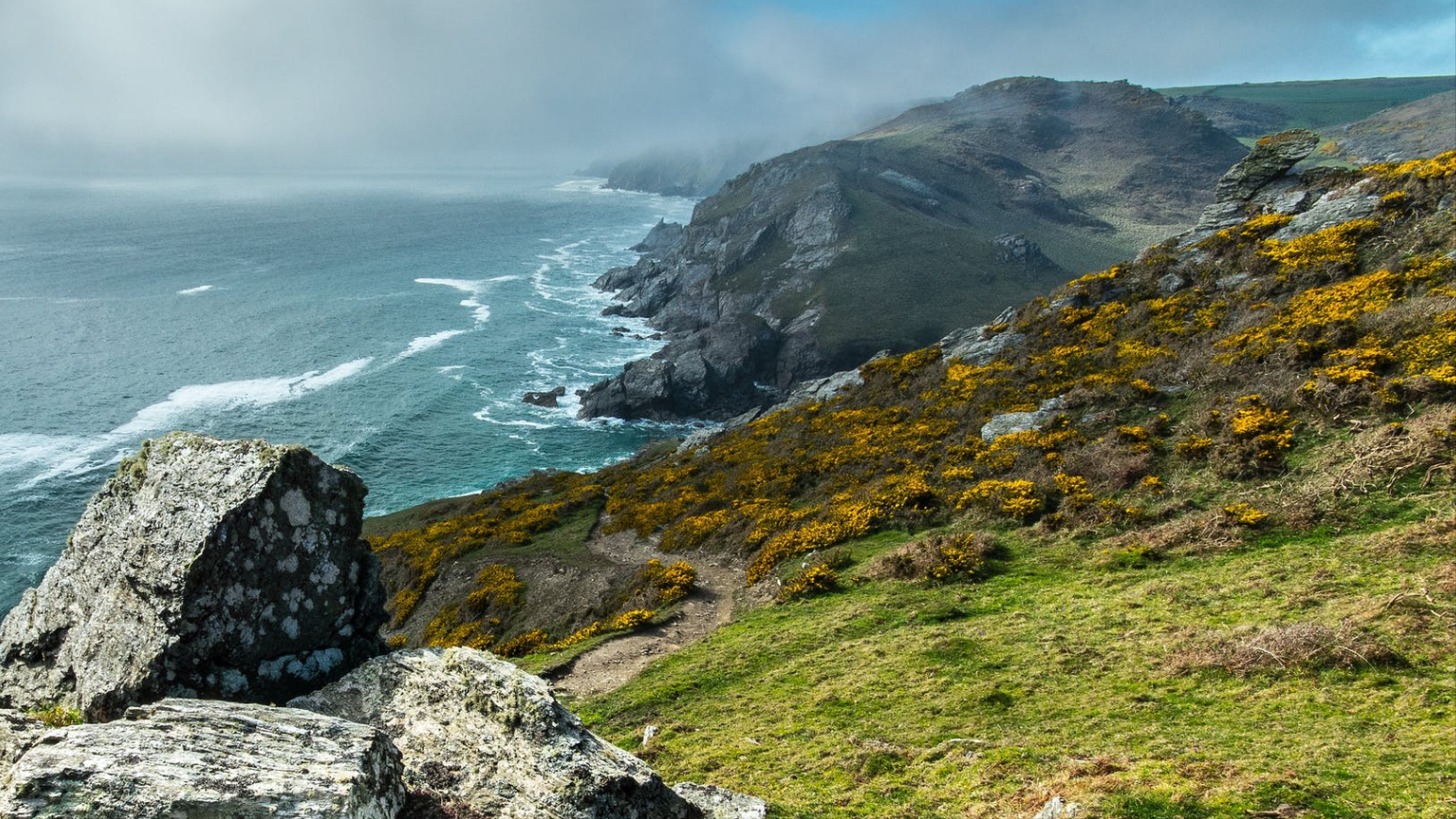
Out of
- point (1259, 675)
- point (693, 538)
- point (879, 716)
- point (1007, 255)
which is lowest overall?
point (693, 538)

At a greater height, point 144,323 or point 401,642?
point 144,323

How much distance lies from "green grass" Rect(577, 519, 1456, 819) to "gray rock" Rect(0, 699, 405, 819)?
8250 millimetres

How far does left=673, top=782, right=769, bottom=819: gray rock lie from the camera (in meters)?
12.3

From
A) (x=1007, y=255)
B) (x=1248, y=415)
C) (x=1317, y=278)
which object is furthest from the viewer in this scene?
(x=1007, y=255)

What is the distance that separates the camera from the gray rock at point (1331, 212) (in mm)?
→ 38506

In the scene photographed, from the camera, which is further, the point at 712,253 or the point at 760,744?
the point at 712,253

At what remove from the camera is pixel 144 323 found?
5374 inches

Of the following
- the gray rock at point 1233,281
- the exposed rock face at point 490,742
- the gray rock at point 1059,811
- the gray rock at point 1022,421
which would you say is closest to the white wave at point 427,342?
the gray rock at point 1022,421

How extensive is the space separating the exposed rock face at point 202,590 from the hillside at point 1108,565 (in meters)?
8.96

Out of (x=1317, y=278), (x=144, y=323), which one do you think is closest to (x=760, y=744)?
(x=1317, y=278)

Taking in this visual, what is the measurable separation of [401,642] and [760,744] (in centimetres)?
2772

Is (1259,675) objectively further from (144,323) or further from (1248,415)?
(144,323)

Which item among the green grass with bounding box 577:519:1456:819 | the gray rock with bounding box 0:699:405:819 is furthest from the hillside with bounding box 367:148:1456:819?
the gray rock with bounding box 0:699:405:819

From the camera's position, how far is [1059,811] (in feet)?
36.6
